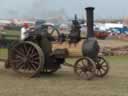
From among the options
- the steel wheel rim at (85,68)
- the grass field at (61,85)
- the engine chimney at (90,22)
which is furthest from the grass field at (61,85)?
the engine chimney at (90,22)

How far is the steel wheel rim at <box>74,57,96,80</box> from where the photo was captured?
11.8 metres

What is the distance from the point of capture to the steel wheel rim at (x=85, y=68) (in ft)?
38.6

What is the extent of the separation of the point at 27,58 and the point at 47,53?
1.78 feet

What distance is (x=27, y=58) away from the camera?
477 inches

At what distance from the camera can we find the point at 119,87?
34.3 ft

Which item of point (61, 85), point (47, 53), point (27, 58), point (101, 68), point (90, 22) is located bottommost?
point (61, 85)

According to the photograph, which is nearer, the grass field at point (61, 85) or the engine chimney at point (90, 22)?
the grass field at point (61, 85)

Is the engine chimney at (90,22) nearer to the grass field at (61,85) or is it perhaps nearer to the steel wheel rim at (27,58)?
the grass field at (61,85)

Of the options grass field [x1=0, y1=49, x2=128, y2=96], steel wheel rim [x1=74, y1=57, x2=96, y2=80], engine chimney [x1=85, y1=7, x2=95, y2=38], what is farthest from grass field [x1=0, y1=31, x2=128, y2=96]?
engine chimney [x1=85, y1=7, x2=95, y2=38]

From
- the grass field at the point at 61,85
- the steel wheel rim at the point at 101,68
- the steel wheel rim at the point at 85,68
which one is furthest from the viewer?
the steel wheel rim at the point at 101,68

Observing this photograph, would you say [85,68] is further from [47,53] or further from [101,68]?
[47,53]

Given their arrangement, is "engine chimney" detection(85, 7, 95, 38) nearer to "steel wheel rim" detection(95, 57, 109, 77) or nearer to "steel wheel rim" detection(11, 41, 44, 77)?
"steel wheel rim" detection(95, 57, 109, 77)

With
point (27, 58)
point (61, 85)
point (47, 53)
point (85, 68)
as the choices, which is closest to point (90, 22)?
point (85, 68)

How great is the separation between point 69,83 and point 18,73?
6.02ft
